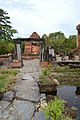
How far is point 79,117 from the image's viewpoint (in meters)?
2.44

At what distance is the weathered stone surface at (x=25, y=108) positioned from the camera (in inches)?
82.4

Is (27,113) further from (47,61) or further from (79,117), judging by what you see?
(47,61)

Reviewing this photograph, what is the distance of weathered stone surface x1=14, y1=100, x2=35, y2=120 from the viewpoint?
6.87 feet

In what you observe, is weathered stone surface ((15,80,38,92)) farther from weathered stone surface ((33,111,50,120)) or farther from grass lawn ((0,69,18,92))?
weathered stone surface ((33,111,50,120))

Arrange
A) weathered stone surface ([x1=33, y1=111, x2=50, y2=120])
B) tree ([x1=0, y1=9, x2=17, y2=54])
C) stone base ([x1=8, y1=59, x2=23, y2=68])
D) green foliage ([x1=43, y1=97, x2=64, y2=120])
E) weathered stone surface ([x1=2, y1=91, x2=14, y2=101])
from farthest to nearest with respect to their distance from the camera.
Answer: tree ([x1=0, y1=9, x2=17, y2=54]) → stone base ([x1=8, y1=59, x2=23, y2=68]) → weathered stone surface ([x1=2, y1=91, x2=14, y2=101]) → weathered stone surface ([x1=33, y1=111, x2=50, y2=120]) → green foliage ([x1=43, y1=97, x2=64, y2=120])

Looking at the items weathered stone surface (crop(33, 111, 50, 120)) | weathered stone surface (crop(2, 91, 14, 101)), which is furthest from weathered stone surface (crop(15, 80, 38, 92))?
weathered stone surface (crop(33, 111, 50, 120))

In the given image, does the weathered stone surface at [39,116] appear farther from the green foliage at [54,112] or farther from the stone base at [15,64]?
the stone base at [15,64]

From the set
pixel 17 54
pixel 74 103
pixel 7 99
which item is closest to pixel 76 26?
pixel 17 54

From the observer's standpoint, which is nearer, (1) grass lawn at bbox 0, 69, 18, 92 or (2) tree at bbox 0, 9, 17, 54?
(1) grass lawn at bbox 0, 69, 18, 92

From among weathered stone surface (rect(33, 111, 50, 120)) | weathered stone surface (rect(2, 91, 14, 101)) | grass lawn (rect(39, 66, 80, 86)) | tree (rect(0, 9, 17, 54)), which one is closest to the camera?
weathered stone surface (rect(33, 111, 50, 120))

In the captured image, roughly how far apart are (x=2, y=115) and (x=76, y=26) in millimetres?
19782

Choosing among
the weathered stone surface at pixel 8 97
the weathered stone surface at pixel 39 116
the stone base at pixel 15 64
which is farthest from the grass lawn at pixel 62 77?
the stone base at pixel 15 64

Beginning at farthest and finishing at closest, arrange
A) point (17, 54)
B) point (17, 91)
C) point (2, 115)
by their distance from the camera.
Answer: point (17, 54)
point (17, 91)
point (2, 115)

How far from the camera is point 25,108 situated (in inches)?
93.1
